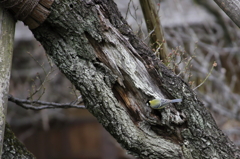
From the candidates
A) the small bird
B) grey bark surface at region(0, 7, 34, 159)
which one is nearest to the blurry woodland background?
the small bird

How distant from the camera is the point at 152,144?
197 cm

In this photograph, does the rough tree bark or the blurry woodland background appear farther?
the blurry woodland background

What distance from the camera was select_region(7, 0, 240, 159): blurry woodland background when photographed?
16.6 feet

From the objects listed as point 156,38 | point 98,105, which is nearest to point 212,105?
point 156,38

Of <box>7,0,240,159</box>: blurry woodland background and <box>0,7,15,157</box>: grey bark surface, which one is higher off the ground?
<box>0,7,15,157</box>: grey bark surface

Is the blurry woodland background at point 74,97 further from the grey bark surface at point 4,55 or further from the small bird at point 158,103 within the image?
the grey bark surface at point 4,55

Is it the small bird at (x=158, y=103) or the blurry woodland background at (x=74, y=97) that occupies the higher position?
the small bird at (x=158, y=103)

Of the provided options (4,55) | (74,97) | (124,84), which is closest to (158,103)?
(124,84)

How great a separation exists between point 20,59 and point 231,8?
518cm

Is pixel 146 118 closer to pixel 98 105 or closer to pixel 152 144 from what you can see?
pixel 152 144

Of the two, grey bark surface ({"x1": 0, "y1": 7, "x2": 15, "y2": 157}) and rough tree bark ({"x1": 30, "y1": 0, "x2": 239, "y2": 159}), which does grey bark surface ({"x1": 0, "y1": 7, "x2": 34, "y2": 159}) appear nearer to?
grey bark surface ({"x1": 0, "y1": 7, "x2": 15, "y2": 157})

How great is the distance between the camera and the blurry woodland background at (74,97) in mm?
5051

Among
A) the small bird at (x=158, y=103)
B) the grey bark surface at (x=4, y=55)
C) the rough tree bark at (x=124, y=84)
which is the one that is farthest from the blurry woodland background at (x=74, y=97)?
the grey bark surface at (x=4, y=55)

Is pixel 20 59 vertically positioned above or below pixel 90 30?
below
